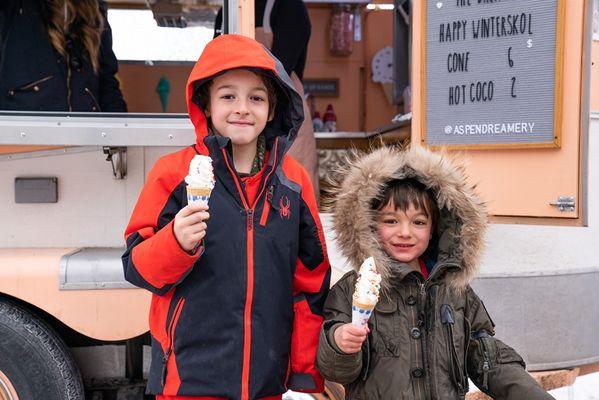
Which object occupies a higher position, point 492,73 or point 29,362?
point 492,73

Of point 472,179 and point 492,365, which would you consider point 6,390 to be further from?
point 472,179

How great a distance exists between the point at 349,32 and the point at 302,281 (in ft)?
16.5

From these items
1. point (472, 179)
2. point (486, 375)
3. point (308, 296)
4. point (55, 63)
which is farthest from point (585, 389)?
Result: point (55, 63)

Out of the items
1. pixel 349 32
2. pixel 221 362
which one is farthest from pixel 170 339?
pixel 349 32

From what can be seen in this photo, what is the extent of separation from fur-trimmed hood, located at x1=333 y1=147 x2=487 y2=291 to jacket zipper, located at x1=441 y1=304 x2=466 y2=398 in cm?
10

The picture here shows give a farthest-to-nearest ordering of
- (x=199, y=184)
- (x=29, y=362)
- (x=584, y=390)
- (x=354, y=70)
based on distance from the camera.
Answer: (x=354, y=70)
(x=584, y=390)
(x=29, y=362)
(x=199, y=184)

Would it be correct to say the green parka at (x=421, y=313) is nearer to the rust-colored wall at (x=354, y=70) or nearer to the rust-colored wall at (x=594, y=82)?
the rust-colored wall at (x=594, y=82)

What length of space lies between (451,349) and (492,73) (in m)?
1.74

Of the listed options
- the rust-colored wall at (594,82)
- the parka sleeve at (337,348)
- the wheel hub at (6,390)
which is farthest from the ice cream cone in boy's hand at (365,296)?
the rust-colored wall at (594,82)

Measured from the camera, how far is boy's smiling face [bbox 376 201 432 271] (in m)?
1.94

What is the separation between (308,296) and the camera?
1916 millimetres

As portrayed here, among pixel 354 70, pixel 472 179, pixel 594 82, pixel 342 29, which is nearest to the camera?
pixel 594 82

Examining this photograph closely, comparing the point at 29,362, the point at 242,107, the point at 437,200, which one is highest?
the point at 242,107

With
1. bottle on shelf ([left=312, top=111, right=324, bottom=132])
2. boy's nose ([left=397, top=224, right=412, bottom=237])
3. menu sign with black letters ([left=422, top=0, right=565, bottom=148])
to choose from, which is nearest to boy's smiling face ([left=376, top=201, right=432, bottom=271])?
boy's nose ([left=397, top=224, right=412, bottom=237])
